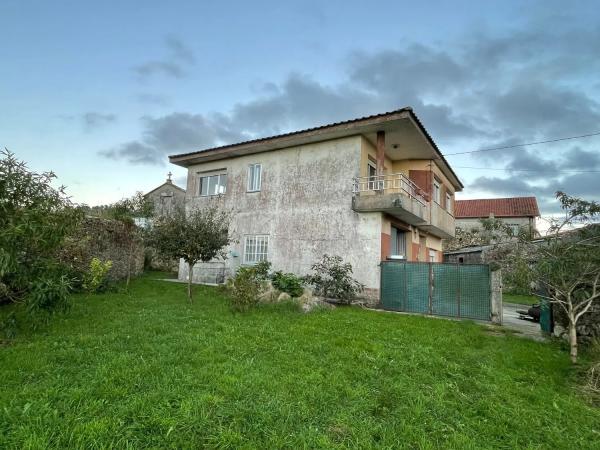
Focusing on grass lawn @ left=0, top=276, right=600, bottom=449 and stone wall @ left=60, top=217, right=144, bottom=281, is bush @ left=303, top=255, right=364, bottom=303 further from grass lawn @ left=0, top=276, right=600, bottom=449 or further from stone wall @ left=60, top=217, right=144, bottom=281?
stone wall @ left=60, top=217, right=144, bottom=281

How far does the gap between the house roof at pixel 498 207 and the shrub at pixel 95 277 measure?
42056mm

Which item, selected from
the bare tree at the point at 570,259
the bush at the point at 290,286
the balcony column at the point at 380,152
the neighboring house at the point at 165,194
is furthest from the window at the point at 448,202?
the neighboring house at the point at 165,194

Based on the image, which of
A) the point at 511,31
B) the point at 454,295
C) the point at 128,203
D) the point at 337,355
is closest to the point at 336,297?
the point at 454,295

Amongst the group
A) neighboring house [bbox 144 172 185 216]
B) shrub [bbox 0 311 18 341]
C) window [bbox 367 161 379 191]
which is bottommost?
shrub [bbox 0 311 18 341]

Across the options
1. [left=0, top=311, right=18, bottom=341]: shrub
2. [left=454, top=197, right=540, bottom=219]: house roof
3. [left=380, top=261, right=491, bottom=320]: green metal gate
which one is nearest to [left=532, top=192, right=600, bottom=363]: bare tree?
[left=380, top=261, right=491, bottom=320]: green metal gate

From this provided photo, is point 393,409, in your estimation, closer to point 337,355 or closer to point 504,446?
point 504,446

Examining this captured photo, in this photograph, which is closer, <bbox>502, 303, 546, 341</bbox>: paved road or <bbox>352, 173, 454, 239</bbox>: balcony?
<bbox>502, 303, 546, 341</bbox>: paved road

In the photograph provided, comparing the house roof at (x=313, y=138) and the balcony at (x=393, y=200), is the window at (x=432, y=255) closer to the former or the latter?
the balcony at (x=393, y=200)

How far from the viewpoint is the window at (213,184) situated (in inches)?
697

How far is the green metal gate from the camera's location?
10.7 m

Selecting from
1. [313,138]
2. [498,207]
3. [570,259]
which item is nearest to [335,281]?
[313,138]

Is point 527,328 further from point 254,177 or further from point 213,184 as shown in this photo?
point 213,184

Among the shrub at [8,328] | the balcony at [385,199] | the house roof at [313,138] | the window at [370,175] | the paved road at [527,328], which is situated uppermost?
the house roof at [313,138]

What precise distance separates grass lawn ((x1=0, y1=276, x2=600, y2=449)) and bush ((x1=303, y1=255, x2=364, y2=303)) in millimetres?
4631
